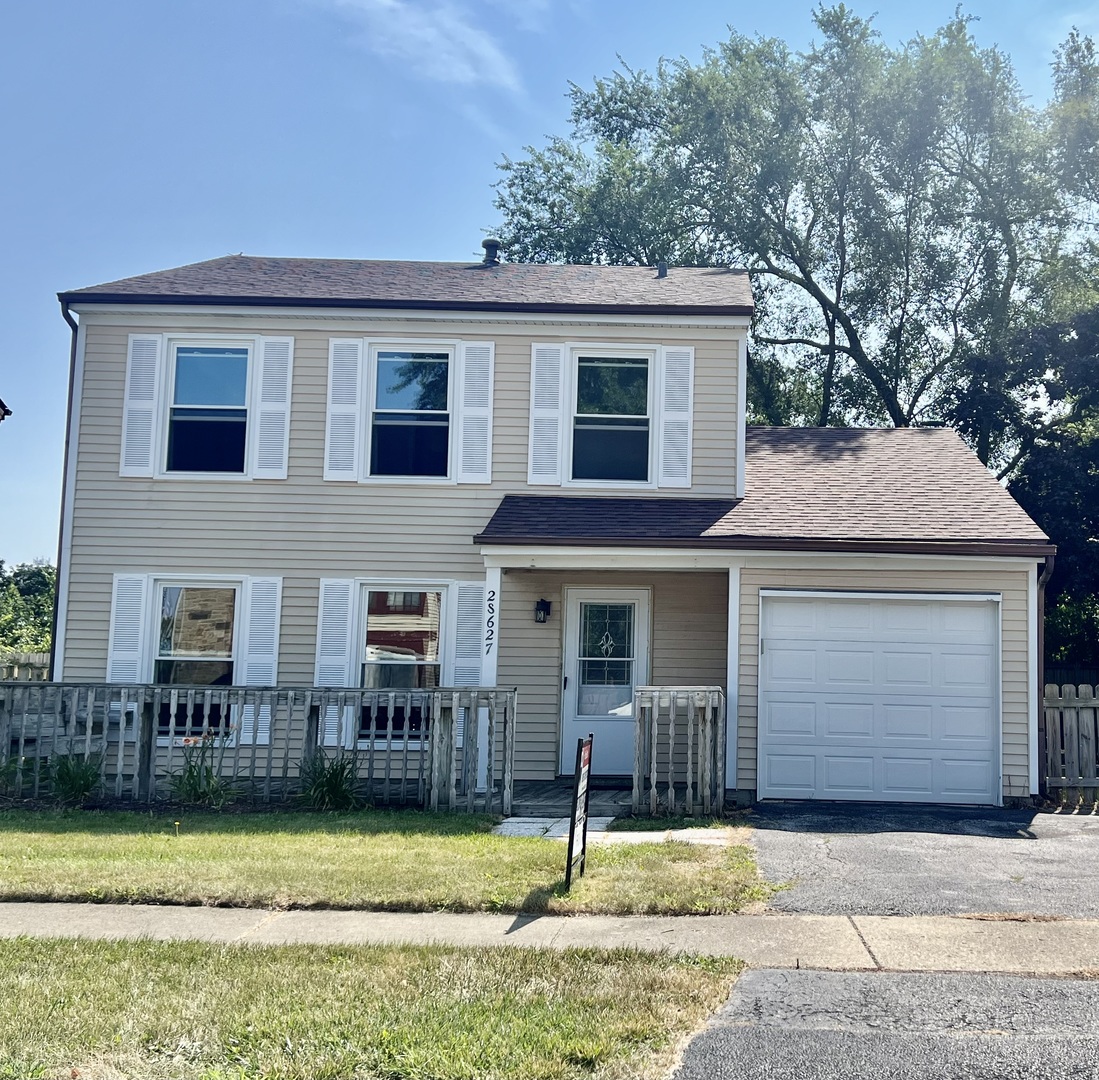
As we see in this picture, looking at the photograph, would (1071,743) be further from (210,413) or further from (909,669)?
(210,413)

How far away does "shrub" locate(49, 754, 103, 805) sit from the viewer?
10719mm

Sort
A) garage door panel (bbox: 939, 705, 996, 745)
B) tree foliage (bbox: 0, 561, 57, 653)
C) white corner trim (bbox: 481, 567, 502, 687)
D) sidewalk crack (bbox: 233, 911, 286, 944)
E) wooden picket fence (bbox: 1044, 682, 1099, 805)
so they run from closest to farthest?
sidewalk crack (bbox: 233, 911, 286, 944) < garage door panel (bbox: 939, 705, 996, 745) < wooden picket fence (bbox: 1044, 682, 1099, 805) < white corner trim (bbox: 481, 567, 502, 687) < tree foliage (bbox: 0, 561, 57, 653)

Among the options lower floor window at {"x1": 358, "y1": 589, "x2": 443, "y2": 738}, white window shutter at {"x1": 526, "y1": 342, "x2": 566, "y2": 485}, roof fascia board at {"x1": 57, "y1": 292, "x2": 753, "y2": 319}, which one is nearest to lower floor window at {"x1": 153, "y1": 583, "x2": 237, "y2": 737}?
lower floor window at {"x1": 358, "y1": 589, "x2": 443, "y2": 738}

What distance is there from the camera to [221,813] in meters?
10.5

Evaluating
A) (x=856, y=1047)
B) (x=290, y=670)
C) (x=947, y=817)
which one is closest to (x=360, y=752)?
(x=290, y=670)

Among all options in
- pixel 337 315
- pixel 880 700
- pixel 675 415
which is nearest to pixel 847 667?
pixel 880 700

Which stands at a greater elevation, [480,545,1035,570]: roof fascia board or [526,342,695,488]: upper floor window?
[526,342,695,488]: upper floor window

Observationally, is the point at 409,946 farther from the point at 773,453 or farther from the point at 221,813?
the point at 773,453

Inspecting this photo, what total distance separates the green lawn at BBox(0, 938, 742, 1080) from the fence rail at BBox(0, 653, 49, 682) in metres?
12.4

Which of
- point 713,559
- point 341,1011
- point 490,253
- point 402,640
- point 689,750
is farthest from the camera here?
point 490,253

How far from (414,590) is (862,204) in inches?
710

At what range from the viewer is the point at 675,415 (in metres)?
13.3

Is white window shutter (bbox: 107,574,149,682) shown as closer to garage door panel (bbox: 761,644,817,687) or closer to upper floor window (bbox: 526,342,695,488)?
upper floor window (bbox: 526,342,695,488)

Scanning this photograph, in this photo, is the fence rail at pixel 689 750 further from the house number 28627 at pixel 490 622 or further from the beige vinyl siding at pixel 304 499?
the beige vinyl siding at pixel 304 499
